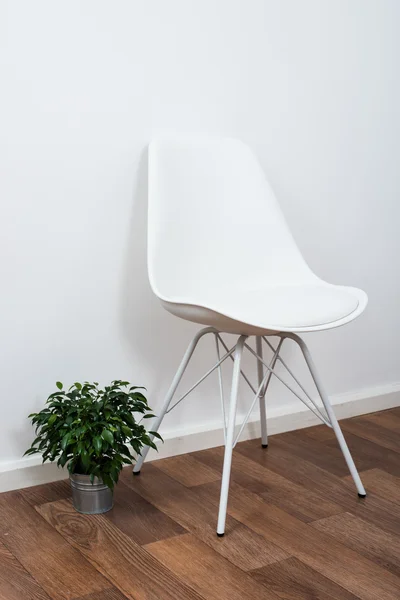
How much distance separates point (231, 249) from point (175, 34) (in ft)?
2.14

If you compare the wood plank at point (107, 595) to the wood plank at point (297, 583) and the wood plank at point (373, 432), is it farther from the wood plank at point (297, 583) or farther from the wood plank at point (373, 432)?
the wood plank at point (373, 432)

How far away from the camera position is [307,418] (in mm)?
2533

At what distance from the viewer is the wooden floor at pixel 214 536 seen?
1496 mm

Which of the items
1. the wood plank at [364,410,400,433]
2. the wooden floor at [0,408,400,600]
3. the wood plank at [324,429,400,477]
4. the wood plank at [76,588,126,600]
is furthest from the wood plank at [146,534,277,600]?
the wood plank at [364,410,400,433]

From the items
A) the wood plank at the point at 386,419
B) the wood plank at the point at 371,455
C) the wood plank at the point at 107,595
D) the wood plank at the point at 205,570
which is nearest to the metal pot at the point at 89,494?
the wood plank at the point at 205,570

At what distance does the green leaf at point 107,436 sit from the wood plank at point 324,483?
629 millimetres

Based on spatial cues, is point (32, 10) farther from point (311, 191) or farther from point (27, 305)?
point (311, 191)

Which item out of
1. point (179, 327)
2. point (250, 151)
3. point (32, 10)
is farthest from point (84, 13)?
point (179, 327)

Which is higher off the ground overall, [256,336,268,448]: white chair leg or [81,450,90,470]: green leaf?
[81,450,90,470]: green leaf

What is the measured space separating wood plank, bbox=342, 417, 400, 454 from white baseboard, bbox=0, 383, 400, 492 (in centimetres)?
6

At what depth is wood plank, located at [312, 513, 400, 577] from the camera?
1619mm

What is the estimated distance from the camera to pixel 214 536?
1714 millimetres

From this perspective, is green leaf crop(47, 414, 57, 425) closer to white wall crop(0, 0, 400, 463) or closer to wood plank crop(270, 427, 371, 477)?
white wall crop(0, 0, 400, 463)

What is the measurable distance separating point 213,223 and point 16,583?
1092 mm
